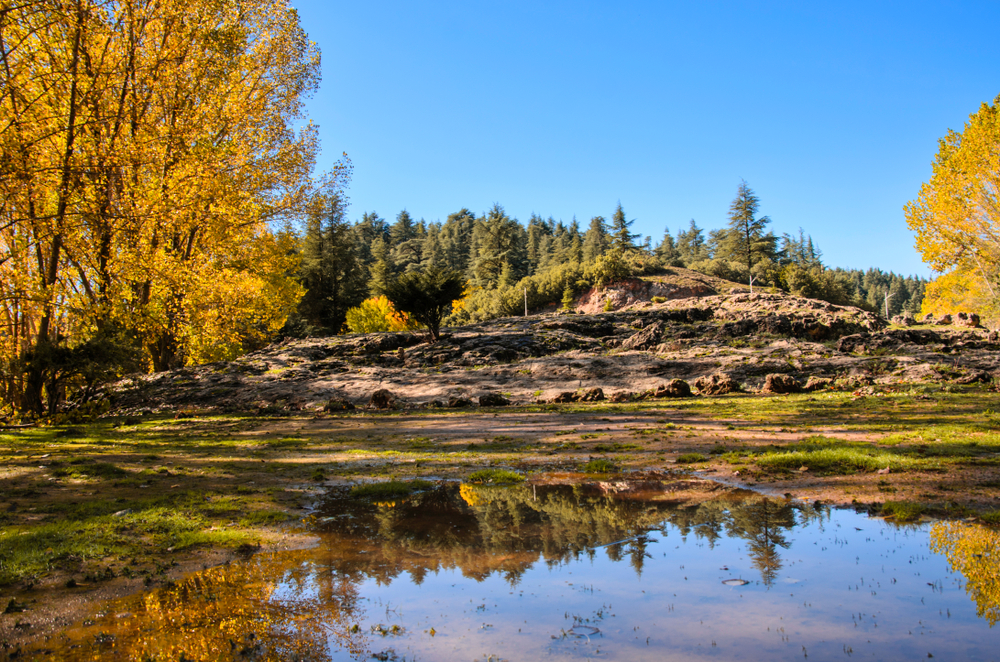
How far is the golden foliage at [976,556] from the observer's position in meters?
3.58

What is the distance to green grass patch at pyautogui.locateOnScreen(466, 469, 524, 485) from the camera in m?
7.54

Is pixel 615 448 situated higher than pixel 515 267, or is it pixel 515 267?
pixel 515 267

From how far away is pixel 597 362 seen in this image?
74.3 feet

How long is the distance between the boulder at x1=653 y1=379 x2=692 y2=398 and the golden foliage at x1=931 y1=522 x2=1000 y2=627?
1360cm

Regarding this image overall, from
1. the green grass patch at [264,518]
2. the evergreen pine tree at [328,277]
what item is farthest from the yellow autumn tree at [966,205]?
the evergreen pine tree at [328,277]

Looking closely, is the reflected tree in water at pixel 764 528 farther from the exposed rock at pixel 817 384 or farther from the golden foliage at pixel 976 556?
the exposed rock at pixel 817 384

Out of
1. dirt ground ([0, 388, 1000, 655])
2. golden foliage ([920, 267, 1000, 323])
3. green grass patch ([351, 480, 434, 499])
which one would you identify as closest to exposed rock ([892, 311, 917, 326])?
golden foliage ([920, 267, 1000, 323])

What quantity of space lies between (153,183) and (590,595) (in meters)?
18.4

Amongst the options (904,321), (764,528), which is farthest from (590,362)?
(904,321)

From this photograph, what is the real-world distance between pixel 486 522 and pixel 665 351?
66.5ft

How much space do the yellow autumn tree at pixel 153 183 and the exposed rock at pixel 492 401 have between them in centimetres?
852

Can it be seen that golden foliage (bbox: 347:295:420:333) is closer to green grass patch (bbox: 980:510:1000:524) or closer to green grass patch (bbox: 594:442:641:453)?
green grass patch (bbox: 594:442:641:453)

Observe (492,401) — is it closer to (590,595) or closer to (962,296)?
(590,595)

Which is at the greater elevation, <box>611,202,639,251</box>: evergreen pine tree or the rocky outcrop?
<box>611,202,639,251</box>: evergreen pine tree
